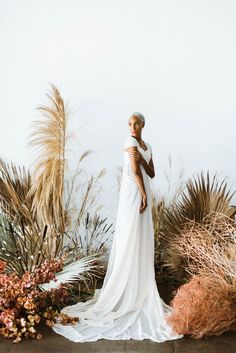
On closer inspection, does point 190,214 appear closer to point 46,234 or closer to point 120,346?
point 46,234

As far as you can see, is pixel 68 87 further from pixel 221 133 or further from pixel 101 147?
pixel 221 133

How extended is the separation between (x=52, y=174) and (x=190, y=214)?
4.59ft

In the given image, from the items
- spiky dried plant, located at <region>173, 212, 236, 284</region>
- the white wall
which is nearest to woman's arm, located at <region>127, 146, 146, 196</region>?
spiky dried plant, located at <region>173, 212, 236, 284</region>

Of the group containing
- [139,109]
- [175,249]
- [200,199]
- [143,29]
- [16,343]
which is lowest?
[16,343]

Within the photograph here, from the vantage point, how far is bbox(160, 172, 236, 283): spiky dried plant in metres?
5.35

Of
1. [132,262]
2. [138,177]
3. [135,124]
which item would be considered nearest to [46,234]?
[132,262]

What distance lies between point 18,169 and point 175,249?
186cm

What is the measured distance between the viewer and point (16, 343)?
419 cm

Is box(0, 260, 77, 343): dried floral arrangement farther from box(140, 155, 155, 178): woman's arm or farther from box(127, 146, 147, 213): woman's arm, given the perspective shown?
box(140, 155, 155, 178): woman's arm

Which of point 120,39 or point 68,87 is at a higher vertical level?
point 120,39

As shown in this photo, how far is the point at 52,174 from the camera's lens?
17.8ft

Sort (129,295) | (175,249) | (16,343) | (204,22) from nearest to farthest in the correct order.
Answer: (16,343) → (129,295) → (175,249) → (204,22)

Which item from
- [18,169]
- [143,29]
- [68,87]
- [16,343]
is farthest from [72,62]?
[16,343]

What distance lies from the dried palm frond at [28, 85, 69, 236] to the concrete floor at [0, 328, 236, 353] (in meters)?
1.41
